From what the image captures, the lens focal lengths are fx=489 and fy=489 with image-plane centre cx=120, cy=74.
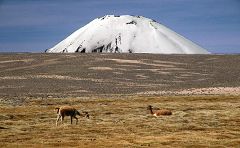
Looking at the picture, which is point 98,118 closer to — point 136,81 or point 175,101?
point 175,101

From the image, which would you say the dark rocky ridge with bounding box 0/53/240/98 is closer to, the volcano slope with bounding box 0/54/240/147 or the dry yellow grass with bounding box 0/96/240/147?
the volcano slope with bounding box 0/54/240/147

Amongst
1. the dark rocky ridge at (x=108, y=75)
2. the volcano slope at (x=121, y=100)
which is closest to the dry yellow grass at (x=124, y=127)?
the volcano slope at (x=121, y=100)

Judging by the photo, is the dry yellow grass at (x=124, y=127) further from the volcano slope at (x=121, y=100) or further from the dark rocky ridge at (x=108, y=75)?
the dark rocky ridge at (x=108, y=75)

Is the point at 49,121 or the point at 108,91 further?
the point at 108,91

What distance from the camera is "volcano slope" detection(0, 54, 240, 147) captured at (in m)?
30.0

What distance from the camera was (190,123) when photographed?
121 ft

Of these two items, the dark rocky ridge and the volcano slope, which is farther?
the dark rocky ridge

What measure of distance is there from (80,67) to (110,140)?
78.1 m

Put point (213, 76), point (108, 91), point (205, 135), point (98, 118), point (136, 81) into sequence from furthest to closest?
1. point (213, 76)
2. point (136, 81)
3. point (108, 91)
4. point (98, 118)
5. point (205, 135)

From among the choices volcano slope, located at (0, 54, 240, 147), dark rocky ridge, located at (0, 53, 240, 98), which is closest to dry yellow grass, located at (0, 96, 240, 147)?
volcano slope, located at (0, 54, 240, 147)

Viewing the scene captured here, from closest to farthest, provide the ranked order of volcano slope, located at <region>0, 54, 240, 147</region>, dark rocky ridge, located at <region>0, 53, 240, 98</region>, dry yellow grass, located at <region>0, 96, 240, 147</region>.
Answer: dry yellow grass, located at <region>0, 96, 240, 147</region> → volcano slope, located at <region>0, 54, 240, 147</region> → dark rocky ridge, located at <region>0, 53, 240, 98</region>

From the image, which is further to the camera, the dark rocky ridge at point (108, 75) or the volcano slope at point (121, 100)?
the dark rocky ridge at point (108, 75)

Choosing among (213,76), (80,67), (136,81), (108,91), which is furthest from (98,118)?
(80,67)

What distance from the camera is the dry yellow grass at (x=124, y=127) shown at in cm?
2798
